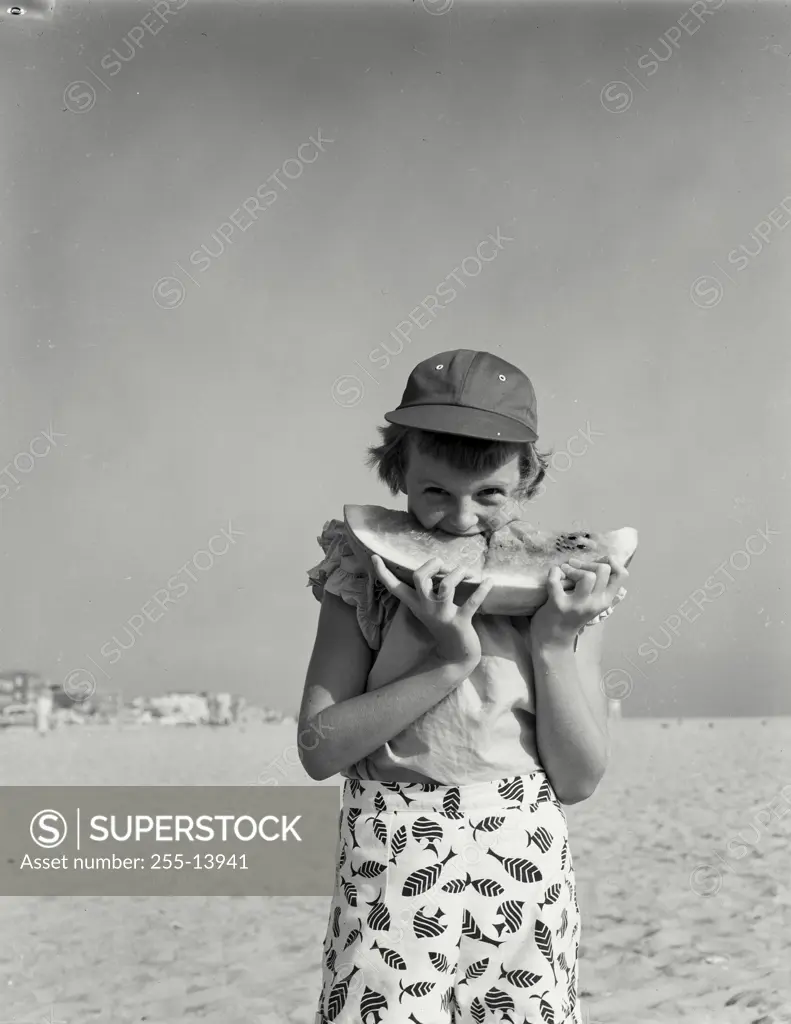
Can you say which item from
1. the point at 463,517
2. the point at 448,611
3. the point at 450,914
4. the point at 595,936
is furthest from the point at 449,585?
the point at 595,936

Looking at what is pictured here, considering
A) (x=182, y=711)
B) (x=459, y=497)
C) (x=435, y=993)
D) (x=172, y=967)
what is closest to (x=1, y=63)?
(x=172, y=967)

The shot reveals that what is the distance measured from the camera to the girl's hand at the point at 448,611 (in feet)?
5.66

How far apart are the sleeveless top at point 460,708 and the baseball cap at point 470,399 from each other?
30 centimetres

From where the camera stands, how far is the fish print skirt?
1.78m

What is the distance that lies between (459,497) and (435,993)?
81 cm

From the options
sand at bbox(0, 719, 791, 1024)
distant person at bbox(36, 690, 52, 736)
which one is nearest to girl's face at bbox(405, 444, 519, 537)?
sand at bbox(0, 719, 791, 1024)

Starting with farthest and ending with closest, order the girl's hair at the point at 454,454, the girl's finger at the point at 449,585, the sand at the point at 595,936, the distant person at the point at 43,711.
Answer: the distant person at the point at 43,711
the sand at the point at 595,936
the girl's hair at the point at 454,454
the girl's finger at the point at 449,585

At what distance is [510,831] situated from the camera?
5.97 feet

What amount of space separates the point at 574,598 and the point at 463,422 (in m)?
0.34

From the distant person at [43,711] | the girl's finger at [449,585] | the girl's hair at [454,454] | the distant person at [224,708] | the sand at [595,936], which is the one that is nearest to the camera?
the girl's finger at [449,585]

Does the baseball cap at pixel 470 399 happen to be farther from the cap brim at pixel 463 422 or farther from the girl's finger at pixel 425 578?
the girl's finger at pixel 425 578

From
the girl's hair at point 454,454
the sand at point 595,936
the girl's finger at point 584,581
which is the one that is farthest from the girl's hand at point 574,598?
the sand at point 595,936

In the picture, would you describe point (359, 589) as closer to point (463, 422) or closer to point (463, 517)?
point (463, 517)

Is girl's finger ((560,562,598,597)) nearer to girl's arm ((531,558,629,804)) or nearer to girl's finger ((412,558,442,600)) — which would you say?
girl's arm ((531,558,629,804))
